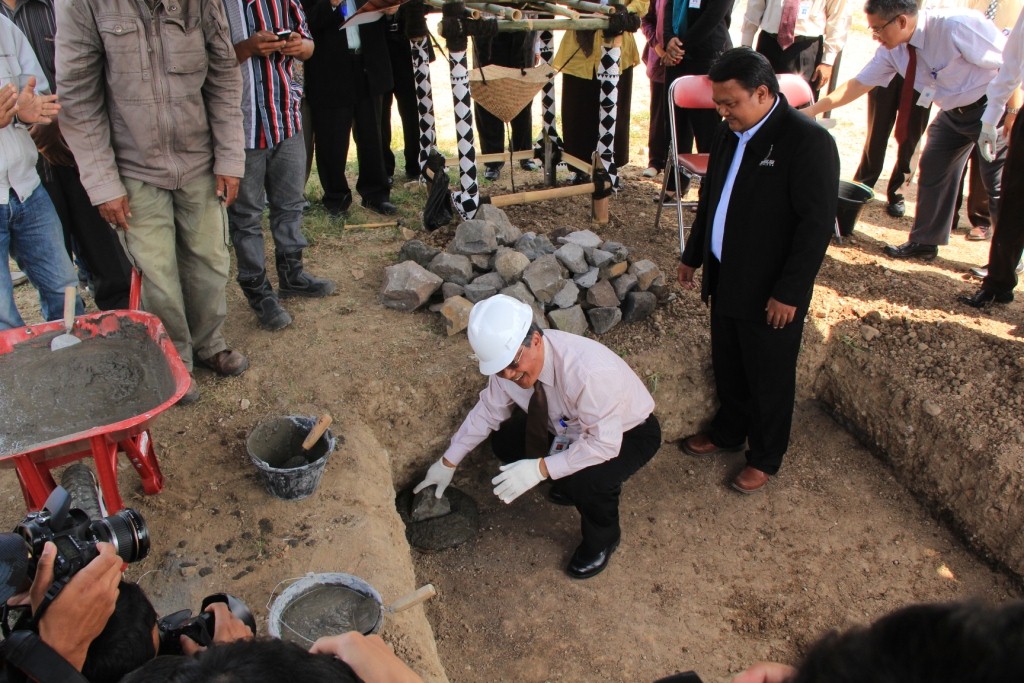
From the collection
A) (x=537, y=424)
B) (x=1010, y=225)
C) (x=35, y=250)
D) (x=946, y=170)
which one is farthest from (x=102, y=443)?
(x=946, y=170)

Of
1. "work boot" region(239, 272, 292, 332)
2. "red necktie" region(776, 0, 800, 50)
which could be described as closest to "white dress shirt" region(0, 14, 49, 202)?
"work boot" region(239, 272, 292, 332)

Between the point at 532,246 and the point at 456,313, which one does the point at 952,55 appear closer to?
the point at 532,246

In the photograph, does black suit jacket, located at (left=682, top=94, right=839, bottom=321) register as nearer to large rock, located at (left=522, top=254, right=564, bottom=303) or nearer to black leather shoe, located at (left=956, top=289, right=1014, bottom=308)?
large rock, located at (left=522, top=254, right=564, bottom=303)

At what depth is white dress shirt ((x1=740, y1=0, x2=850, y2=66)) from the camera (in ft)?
18.8

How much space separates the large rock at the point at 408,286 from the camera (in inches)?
167

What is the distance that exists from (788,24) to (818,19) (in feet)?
0.84

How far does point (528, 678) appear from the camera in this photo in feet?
10.7

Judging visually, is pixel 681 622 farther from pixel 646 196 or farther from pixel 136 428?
pixel 646 196

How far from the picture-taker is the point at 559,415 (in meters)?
3.30

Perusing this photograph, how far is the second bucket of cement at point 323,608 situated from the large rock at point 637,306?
2.48 m

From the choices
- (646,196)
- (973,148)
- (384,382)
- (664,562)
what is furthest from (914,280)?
(384,382)

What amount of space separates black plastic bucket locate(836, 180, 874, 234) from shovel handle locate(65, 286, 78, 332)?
4.75 metres

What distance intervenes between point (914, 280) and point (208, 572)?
14.9 ft

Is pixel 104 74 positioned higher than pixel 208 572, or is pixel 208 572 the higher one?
pixel 104 74
